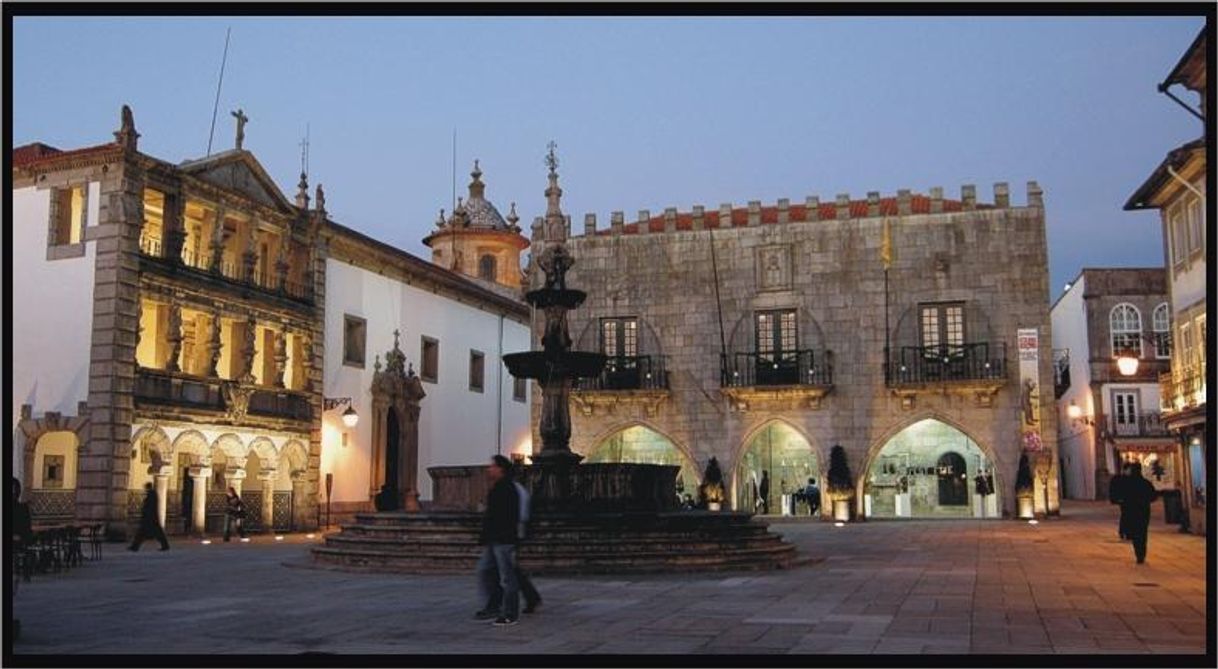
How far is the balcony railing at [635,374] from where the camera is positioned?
1421 inches

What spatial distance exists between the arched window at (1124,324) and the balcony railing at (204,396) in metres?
35.5

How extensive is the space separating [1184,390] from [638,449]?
16.7m

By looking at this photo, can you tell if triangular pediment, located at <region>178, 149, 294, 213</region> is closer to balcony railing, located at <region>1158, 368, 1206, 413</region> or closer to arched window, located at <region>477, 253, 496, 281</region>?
balcony railing, located at <region>1158, 368, 1206, 413</region>

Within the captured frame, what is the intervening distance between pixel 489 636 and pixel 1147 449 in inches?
1856

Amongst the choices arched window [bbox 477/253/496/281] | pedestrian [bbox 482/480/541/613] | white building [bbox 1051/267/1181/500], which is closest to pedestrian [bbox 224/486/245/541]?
pedestrian [bbox 482/480/541/613]

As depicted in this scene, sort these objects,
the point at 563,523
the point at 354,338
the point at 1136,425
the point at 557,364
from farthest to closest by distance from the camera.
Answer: the point at 1136,425 → the point at 354,338 → the point at 557,364 → the point at 563,523

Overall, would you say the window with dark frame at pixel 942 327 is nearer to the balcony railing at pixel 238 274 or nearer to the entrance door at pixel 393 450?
the entrance door at pixel 393 450

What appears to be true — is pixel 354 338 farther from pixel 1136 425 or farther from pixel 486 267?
pixel 1136 425

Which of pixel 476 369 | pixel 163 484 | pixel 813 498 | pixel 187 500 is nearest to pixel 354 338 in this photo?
pixel 187 500

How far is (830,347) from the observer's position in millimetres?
34906

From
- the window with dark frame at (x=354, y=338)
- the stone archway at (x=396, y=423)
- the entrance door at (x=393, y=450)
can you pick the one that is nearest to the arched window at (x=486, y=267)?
the stone archway at (x=396, y=423)

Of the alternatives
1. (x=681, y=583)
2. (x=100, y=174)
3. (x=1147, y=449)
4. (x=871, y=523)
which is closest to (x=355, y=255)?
(x=100, y=174)

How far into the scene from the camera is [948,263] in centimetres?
3428

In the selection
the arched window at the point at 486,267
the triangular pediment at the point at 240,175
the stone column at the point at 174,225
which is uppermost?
the arched window at the point at 486,267
